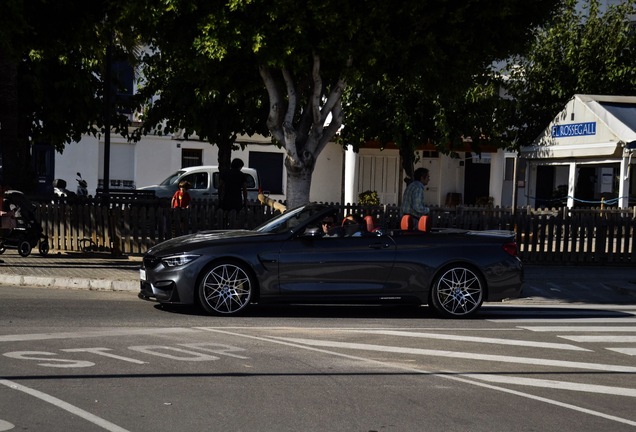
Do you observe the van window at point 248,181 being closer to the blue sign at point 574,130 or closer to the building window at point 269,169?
the building window at point 269,169

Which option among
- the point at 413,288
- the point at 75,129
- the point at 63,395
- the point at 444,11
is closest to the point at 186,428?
the point at 63,395

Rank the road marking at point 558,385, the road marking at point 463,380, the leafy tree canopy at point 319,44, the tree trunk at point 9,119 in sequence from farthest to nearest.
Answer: the tree trunk at point 9,119 → the leafy tree canopy at point 319,44 → the road marking at point 558,385 → the road marking at point 463,380

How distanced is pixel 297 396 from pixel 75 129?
2224 centimetres

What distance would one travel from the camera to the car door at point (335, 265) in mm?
12992

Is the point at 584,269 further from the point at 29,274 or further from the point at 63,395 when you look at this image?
the point at 63,395

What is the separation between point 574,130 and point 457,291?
16.6 m

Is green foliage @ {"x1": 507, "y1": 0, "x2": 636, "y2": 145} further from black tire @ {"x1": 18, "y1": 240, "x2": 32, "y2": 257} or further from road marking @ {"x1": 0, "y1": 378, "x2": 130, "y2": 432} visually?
road marking @ {"x1": 0, "y1": 378, "x2": 130, "y2": 432}

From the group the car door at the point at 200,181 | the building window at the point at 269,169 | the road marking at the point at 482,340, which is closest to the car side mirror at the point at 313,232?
the road marking at the point at 482,340

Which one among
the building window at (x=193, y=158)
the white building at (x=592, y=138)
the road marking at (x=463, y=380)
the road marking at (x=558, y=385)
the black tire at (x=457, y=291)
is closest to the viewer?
the road marking at (x=463, y=380)

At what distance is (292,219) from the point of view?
1361 centimetres

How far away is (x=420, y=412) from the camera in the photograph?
7582 mm

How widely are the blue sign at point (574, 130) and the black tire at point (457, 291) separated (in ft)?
51.9

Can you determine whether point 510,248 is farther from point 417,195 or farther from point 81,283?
point 81,283

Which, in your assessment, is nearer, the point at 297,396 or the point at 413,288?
the point at 297,396
